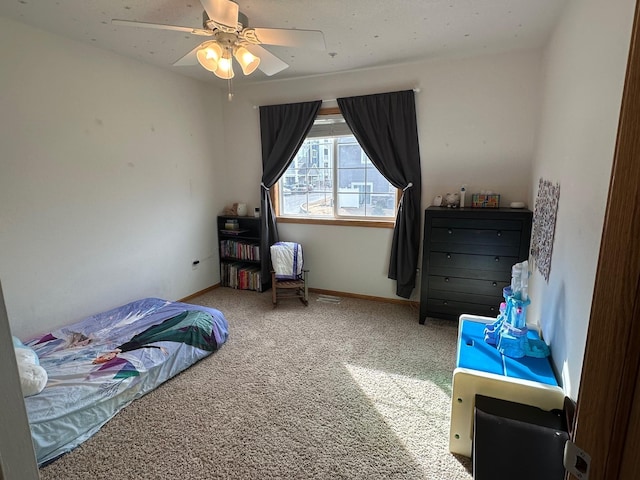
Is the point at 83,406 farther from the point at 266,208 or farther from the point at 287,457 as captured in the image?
the point at 266,208

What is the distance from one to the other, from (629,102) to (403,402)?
202 cm

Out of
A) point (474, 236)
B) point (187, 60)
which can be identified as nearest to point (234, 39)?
point (187, 60)

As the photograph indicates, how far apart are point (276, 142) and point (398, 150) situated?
1.41m

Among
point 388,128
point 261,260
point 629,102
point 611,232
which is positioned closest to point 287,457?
point 611,232

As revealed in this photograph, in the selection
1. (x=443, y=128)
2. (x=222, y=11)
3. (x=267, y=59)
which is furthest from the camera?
(x=443, y=128)

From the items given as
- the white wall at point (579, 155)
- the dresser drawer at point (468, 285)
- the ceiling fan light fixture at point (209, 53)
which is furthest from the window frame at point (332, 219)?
the ceiling fan light fixture at point (209, 53)


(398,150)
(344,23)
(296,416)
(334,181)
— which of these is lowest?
(296,416)

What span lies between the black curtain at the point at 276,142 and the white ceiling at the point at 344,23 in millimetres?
695

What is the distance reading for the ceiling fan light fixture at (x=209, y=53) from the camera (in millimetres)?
2049

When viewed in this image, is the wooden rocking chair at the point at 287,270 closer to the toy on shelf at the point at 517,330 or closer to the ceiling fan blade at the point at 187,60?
the ceiling fan blade at the point at 187,60

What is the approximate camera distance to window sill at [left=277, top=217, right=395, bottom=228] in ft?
12.1

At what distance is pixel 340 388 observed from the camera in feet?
7.39

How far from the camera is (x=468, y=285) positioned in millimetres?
2992

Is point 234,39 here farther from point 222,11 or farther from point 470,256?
point 470,256
